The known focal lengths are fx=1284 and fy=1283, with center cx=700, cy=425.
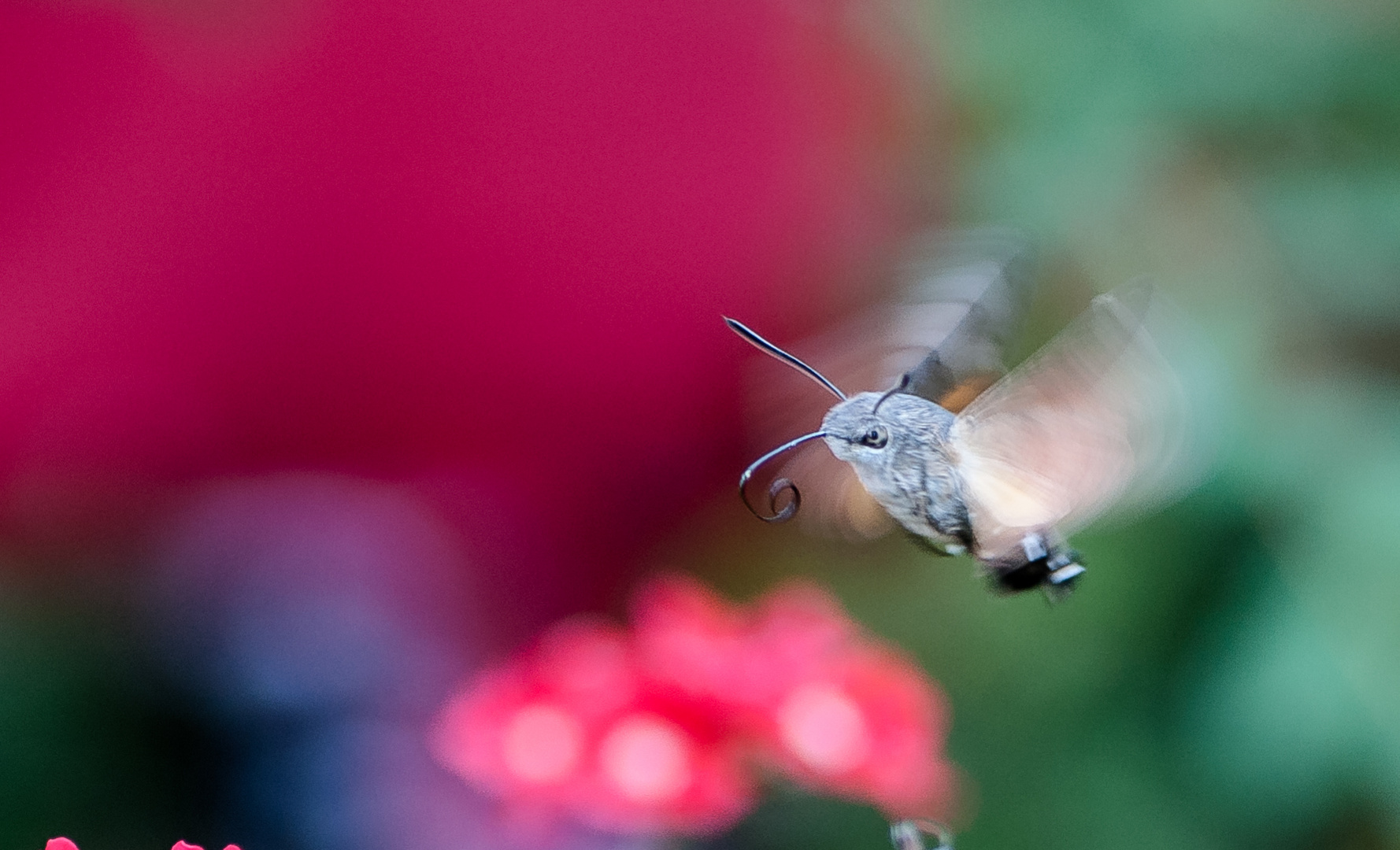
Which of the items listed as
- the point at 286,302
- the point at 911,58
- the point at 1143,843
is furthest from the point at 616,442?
the point at 1143,843

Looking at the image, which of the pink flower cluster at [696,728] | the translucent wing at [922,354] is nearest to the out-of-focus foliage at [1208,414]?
the pink flower cluster at [696,728]

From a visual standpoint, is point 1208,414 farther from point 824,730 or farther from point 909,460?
point 909,460

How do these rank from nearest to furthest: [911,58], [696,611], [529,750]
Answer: [529,750] → [696,611] → [911,58]

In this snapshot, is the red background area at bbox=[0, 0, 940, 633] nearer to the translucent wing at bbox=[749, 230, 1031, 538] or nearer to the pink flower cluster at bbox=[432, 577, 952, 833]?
the pink flower cluster at bbox=[432, 577, 952, 833]

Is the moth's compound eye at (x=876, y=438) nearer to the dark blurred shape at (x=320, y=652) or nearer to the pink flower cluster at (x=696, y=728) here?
the pink flower cluster at (x=696, y=728)

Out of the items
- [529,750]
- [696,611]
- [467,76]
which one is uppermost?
[467,76]

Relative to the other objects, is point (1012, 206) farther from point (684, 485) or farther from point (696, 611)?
point (684, 485)

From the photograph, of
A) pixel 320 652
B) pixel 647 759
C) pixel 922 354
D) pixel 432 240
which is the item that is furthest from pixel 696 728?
pixel 432 240
